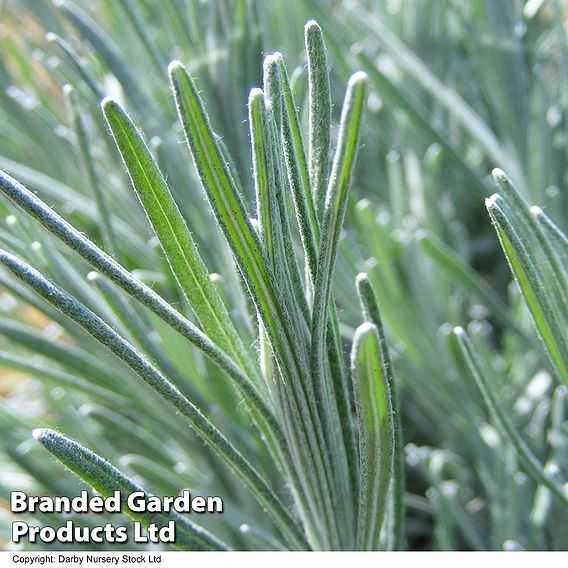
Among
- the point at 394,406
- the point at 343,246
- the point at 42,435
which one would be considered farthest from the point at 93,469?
the point at 343,246

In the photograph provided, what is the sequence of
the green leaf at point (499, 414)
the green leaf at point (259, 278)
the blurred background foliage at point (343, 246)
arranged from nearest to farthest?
1. the green leaf at point (259, 278)
2. the green leaf at point (499, 414)
3. the blurred background foliage at point (343, 246)

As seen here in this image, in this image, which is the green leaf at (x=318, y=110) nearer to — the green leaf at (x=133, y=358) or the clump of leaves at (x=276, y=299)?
the clump of leaves at (x=276, y=299)

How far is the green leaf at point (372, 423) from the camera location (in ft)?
0.90

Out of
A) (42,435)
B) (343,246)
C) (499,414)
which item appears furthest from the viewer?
(343,246)

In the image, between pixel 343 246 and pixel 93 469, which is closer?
pixel 93 469

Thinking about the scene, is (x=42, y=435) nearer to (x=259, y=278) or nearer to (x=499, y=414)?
(x=259, y=278)

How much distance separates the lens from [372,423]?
30 centimetres

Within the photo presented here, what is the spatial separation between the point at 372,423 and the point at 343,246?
0.84 ft

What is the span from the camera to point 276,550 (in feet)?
1.45

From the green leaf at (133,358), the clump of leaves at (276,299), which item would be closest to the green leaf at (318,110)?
the clump of leaves at (276,299)

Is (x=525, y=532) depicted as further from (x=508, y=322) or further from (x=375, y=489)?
(x=375, y=489)

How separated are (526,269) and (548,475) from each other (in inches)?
7.1

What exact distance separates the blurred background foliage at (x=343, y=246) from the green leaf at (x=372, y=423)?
0.12m

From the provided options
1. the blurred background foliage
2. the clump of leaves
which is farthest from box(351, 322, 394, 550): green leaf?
the blurred background foliage
